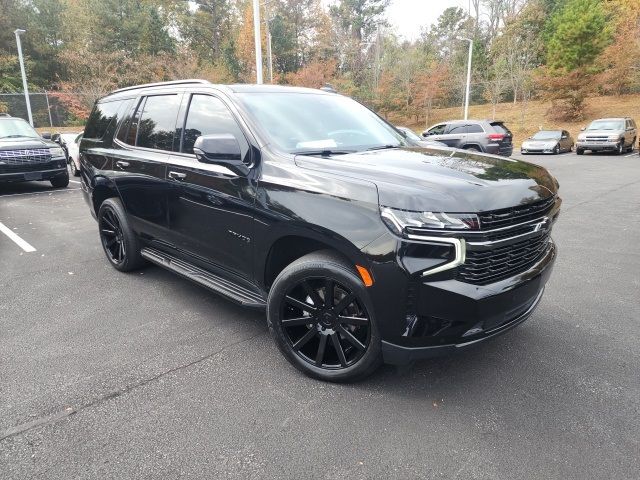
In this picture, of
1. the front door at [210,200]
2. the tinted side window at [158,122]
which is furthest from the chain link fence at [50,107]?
the front door at [210,200]

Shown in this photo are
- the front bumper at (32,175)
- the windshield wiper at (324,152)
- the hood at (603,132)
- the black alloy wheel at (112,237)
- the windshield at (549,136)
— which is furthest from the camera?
the windshield at (549,136)

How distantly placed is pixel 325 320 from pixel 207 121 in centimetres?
184

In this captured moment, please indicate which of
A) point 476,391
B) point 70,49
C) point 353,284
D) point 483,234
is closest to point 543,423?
point 476,391

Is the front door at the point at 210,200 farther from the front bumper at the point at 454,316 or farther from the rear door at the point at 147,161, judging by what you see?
the front bumper at the point at 454,316

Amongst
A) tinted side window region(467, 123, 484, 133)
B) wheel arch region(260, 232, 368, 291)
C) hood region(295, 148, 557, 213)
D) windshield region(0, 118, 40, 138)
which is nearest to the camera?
hood region(295, 148, 557, 213)

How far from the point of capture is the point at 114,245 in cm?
510

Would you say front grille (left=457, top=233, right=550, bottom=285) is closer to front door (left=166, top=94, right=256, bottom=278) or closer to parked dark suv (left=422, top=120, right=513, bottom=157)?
front door (left=166, top=94, right=256, bottom=278)

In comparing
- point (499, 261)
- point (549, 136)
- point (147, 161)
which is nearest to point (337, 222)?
point (499, 261)

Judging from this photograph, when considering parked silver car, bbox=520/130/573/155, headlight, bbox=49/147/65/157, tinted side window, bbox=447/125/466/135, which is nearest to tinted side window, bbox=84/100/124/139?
headlight, bbox=49/147/65/157

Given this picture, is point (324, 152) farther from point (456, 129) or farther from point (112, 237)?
point (456, 129)

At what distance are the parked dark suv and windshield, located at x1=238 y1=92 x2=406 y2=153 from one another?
1319 cm

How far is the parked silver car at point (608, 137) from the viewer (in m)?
20.5

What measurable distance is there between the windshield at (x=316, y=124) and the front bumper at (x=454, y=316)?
1.38 metres

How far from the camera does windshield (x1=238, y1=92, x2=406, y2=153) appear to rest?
3.21m
